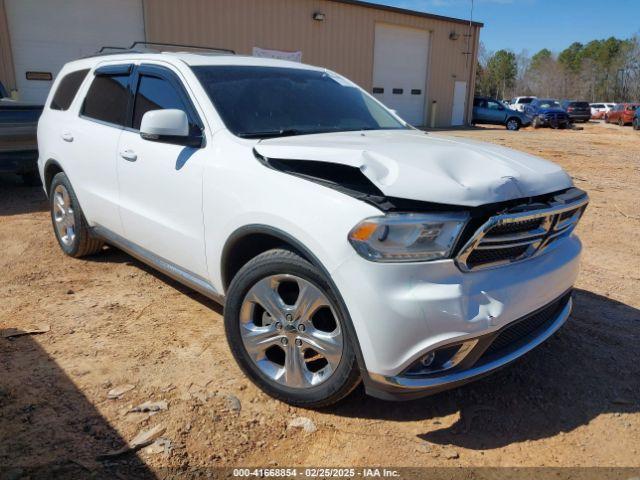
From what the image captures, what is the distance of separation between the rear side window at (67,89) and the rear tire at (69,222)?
0.69m

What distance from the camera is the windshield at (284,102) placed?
328 cm

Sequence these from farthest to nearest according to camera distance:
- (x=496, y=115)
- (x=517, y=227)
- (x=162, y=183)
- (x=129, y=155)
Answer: (x=496, y=115) < (x=129, y=155) < (x=162, y=183) < (x=517, y=227)

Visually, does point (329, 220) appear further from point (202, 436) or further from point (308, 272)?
point (202, 436)

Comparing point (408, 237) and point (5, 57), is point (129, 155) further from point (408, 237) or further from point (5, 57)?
point (5, 57)

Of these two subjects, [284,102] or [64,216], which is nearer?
[284,102]

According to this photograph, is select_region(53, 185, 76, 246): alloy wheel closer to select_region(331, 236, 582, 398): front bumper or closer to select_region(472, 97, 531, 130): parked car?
select_region(331, 236, 582, 398): front bumper

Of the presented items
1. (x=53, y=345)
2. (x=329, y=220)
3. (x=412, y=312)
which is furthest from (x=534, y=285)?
(x=53, y=345)

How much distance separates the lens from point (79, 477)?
90.7 inches

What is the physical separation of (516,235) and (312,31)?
20.0m

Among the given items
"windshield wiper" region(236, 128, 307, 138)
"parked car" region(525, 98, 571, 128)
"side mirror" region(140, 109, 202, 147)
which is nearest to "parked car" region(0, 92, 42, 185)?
"side mirror" region(140, 109, 202, 147)

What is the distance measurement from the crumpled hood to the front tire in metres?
0.52

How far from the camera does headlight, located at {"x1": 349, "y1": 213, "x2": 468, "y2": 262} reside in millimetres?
2242

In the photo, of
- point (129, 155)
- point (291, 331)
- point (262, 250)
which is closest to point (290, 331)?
point (291, 331)

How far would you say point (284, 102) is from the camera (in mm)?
3576
